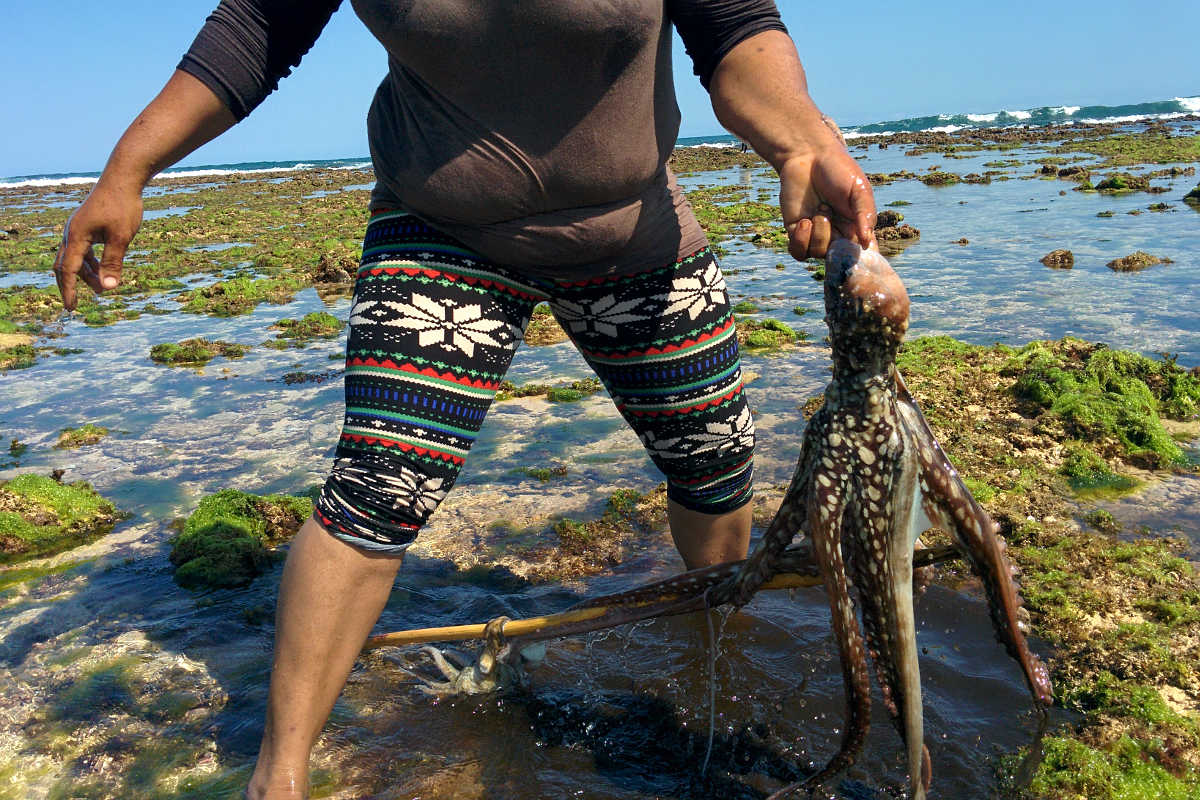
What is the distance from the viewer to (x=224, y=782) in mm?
2410

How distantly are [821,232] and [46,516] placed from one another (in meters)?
4.13

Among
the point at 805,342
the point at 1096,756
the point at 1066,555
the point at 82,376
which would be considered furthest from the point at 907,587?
the point at 82,376

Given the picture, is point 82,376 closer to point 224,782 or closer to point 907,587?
point 224,782

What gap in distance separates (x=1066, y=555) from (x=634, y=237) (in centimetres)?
219

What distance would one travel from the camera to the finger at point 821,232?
5.55ft

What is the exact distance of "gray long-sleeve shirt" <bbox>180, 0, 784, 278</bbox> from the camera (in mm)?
1943

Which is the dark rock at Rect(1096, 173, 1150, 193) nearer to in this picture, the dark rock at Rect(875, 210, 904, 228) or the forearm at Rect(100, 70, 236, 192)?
the dark rock at Rect(875, 210, 904, 228)

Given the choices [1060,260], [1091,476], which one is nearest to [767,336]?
[1091,476]

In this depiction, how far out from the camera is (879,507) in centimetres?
172

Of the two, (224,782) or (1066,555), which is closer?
(224,782)

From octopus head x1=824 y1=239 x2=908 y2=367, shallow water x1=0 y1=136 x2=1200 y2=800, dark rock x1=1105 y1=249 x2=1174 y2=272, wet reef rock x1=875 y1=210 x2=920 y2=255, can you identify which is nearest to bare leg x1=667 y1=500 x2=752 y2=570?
shallow water x1=0 y1=136 x2=1200 y2=800

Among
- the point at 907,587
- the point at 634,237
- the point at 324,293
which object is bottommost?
the point at 324,293

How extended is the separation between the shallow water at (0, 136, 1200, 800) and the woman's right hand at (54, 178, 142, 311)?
1436 mm

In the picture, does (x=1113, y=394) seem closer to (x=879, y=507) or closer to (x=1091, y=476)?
(x=1091, y=476)
